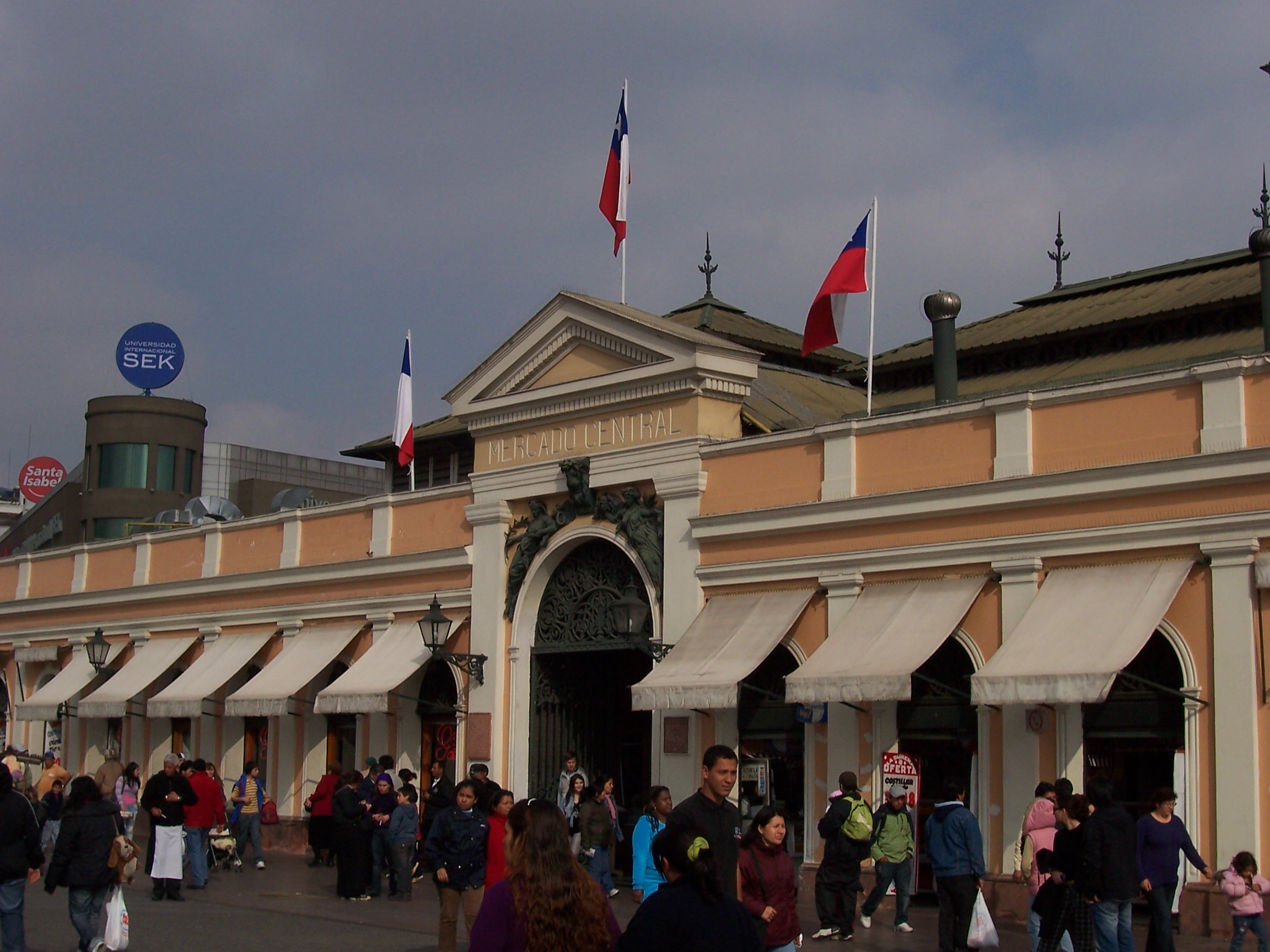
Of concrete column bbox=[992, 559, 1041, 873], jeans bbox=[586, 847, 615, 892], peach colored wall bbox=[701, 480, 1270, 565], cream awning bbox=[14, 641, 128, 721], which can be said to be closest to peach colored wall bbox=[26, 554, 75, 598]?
cream awning bbox=[14, 641, 128, 721]

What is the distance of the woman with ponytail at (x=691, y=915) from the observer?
6148mm

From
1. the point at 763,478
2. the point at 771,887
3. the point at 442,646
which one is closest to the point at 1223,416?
the point at 763,478

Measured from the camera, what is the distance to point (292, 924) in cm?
1659

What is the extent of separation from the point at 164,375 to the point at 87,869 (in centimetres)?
A: 3644

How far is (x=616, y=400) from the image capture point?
21703mm

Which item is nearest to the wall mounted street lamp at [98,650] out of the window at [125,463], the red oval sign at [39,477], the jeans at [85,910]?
the jeans at [85,910]

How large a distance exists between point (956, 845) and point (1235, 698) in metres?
3.38

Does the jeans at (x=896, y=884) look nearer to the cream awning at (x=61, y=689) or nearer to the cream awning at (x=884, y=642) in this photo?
the cream awning at (x=884, y=642)

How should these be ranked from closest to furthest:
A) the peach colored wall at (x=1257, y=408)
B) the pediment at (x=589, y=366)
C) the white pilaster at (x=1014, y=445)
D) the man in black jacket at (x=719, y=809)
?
the man in black jacket at (x=719, y=809) → the peach colored wall at (x=1257, y=408) → the white pilaster at (x=1014, y=445) → the pediment at (x=589, y=366)

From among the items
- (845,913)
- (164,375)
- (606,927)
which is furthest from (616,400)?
(164,375)

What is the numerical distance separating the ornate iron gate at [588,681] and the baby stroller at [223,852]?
446 centimetres

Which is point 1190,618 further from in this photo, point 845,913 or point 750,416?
point 750,416

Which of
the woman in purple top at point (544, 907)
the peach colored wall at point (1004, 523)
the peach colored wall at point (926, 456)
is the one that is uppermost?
the peach colored wall at point (926, 456)

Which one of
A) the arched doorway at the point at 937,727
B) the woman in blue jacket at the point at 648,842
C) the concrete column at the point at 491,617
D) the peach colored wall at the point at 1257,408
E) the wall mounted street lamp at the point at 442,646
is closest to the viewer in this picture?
the woman in blue jacket at the point at 648,842
